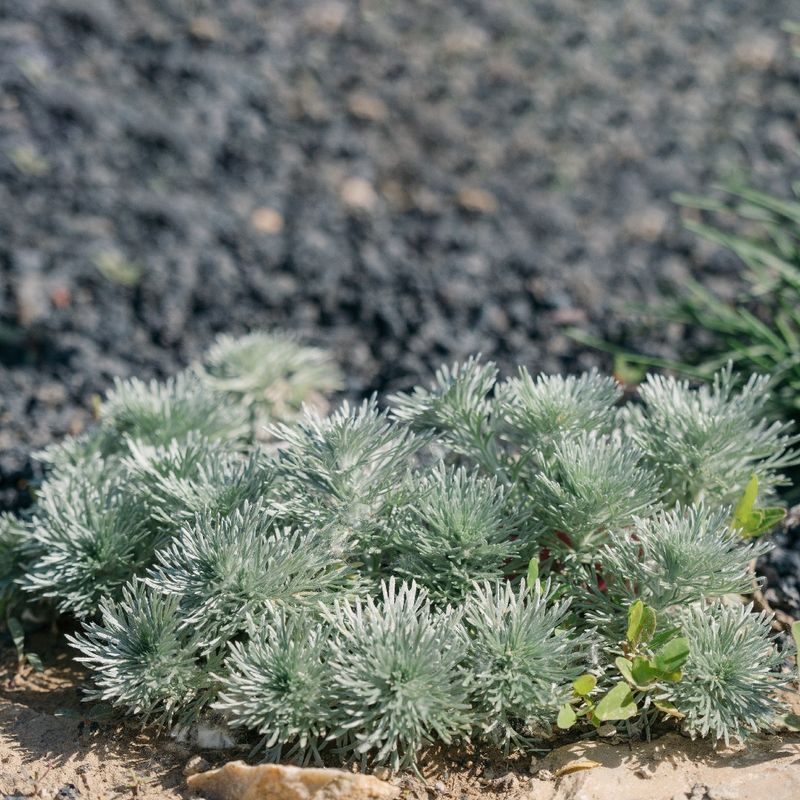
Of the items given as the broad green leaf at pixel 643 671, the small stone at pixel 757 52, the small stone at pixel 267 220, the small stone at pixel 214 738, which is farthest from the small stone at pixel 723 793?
the small stone at pixel 757 52

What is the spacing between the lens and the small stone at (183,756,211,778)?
2051 mm

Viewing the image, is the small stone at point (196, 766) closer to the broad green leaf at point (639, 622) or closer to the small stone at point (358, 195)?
the broad green leaf at point (639, 622)

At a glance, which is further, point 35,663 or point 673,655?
point 35,663

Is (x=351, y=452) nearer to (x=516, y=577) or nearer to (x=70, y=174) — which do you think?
(x=516, y=577)

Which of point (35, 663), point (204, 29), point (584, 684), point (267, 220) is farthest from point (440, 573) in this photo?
point (204, 29)

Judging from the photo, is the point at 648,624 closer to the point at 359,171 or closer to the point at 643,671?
the point at 643,671

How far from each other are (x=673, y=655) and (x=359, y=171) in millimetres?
2928

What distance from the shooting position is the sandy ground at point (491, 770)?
1.95m

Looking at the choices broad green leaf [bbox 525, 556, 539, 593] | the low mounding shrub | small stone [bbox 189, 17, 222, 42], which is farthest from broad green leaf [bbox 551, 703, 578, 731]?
small stone [bbox 189, 17, 222, 42]

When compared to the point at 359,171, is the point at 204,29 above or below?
above

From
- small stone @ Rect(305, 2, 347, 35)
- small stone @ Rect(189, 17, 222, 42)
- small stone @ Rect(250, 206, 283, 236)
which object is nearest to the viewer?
small stone @ Rect(250, 206, 283, 236)

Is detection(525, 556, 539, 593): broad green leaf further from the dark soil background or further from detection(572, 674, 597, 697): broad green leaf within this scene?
the dark soil background

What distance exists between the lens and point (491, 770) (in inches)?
80.7

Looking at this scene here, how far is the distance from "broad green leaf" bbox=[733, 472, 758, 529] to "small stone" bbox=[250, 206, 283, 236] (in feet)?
7.96
